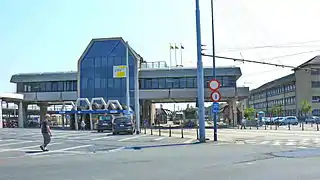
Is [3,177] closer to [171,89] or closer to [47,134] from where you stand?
[47,134]

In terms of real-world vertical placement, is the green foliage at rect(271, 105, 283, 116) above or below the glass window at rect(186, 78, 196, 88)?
below

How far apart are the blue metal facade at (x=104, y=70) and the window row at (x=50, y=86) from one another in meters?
4.43

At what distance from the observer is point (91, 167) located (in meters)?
14.1

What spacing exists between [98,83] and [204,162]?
5650 centimetres

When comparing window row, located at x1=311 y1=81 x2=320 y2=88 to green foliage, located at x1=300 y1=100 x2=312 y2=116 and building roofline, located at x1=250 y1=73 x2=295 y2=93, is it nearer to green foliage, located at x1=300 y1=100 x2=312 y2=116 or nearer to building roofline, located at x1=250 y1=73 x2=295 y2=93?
building roofline, located at x1=250 y1=73 x2=295 y2=93

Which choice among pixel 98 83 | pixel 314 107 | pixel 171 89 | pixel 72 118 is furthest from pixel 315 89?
pixel 72 118

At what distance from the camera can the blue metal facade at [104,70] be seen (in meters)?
69.1

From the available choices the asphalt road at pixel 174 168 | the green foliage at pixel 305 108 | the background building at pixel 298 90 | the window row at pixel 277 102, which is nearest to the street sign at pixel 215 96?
the asphalt road at pixel 174 168

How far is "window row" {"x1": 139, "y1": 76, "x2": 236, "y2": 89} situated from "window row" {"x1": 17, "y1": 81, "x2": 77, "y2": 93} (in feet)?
38.5

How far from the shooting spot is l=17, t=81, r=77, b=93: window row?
244ft

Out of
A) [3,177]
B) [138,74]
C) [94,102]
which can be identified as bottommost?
[3,177]

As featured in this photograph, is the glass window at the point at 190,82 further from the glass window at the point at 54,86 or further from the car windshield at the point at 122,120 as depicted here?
the car windshield at the point at 122,120

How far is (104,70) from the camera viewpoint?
69.8 metres

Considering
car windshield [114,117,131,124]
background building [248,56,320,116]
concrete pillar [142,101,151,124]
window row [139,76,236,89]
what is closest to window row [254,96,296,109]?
background building [248,56,320,116]
